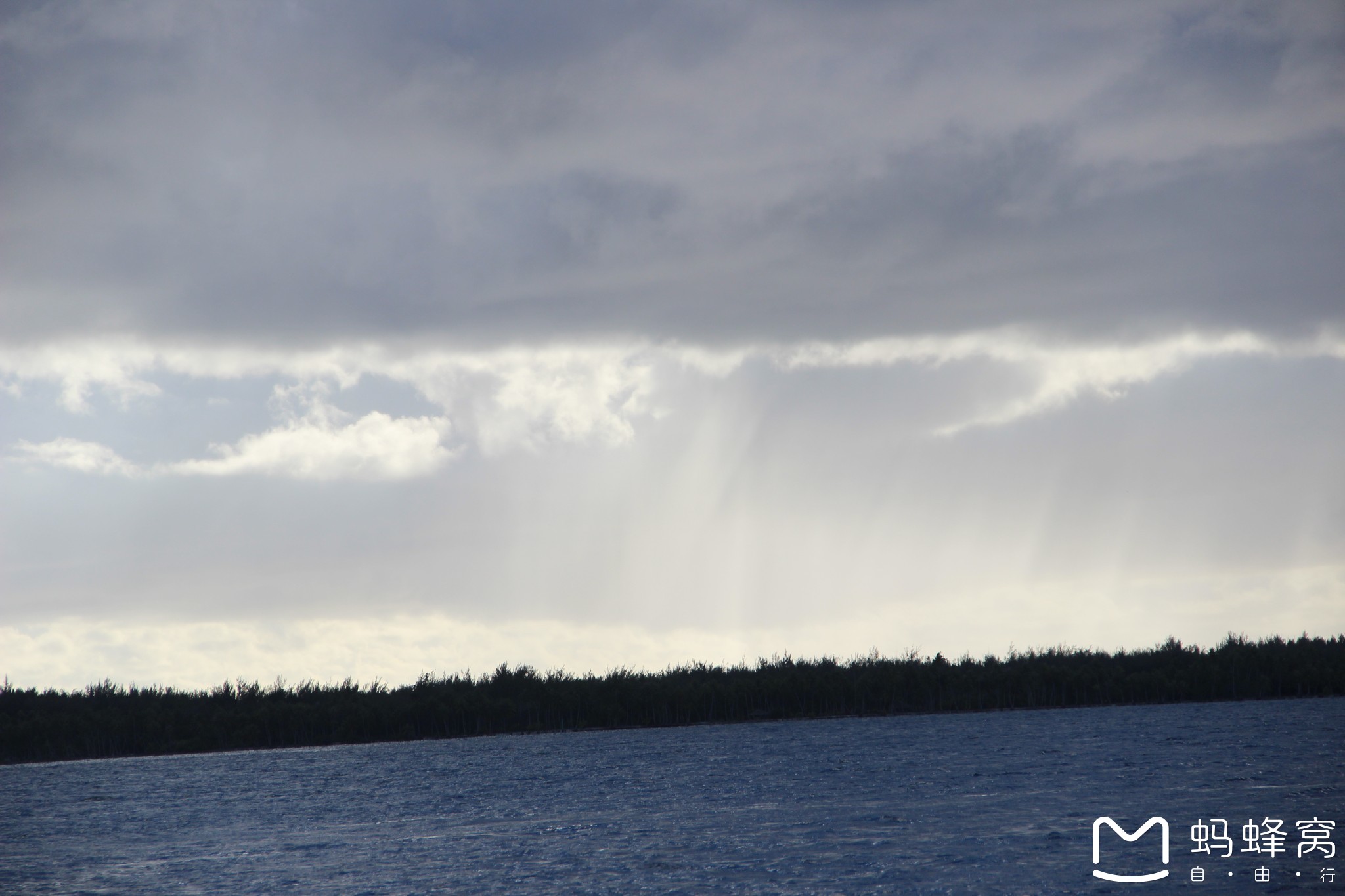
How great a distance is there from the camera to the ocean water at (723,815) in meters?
33.9

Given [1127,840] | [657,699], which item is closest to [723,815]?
[1127,840]

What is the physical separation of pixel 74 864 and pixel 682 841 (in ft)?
68.6

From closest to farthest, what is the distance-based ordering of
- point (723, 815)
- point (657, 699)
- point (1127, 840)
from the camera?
point (1127, 840)
point (723, 815)
point (657, 699)

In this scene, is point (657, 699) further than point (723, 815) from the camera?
Yes

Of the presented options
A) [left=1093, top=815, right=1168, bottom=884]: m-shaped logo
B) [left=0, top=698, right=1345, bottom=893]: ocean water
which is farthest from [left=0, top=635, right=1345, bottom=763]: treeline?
[left=1093, top=815, right=1168, bottom=884]: m-shaped logo

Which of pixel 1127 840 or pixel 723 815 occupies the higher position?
pixel 1127 840

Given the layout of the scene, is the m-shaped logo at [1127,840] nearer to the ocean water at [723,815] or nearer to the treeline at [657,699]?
the ocean water at [723,815]

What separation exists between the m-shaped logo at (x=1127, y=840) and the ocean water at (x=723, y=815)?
0.31m

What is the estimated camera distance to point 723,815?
47438mm

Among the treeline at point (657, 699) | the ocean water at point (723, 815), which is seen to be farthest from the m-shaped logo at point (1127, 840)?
the treeline at point (657, 699)

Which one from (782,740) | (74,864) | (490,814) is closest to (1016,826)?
(490,814)

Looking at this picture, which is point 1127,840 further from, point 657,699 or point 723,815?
point 657,699

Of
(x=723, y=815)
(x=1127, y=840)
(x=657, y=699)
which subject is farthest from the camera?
(x=657, y=699)

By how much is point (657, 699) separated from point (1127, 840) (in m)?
67.3
